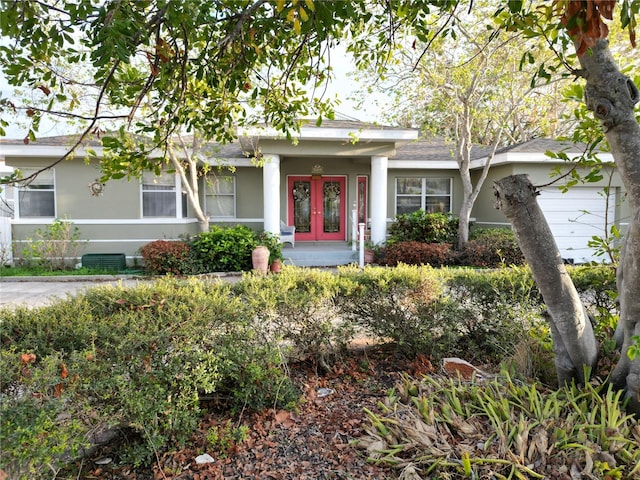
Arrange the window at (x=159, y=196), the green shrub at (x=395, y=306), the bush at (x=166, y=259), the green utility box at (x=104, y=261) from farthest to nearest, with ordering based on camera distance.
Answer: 1. the window at (x=159, y=196)
2. the green utility box at (x=104, y=261)
3. the bush at (x=166, y=259)
4. the green shrub at (x=395, y=306)

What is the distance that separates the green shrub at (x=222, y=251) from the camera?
1159 centimetres

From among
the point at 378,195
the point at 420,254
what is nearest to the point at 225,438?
the point at 420,254

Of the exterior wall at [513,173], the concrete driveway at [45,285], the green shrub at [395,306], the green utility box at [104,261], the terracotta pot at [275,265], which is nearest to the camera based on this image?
the green shrub at [395,306]

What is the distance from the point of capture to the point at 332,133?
39.2ft

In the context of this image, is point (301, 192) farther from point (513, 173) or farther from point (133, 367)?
point (133, 367)

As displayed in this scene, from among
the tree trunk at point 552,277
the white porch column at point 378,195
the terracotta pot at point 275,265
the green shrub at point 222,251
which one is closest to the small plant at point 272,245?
the terracotta pot at point 275,265

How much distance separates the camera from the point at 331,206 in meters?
15.6

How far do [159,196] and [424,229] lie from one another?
348 inches

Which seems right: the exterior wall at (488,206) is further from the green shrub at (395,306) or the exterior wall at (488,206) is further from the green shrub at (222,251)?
the green shrub at (395,306)

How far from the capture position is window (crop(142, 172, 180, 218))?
13.2 metres

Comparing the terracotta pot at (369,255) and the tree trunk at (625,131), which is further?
the terracotta pot at (369,255)

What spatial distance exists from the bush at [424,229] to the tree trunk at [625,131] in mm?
10200

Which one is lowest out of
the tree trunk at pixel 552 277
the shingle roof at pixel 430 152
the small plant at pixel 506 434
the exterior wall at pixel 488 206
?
the small plant at pixel 506 434

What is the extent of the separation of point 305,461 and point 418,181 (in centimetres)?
1406
